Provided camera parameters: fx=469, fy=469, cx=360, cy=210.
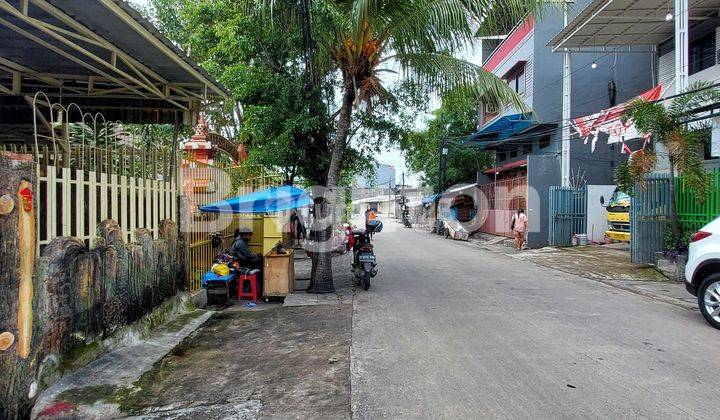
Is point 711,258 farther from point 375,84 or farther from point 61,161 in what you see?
point 61,161

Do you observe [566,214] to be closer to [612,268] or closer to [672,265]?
[612,268]

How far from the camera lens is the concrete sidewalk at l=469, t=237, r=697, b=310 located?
28.7 ft

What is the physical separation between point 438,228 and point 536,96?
444 inches

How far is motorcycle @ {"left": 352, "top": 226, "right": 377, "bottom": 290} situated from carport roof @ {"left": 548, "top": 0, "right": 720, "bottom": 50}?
34.5 ft

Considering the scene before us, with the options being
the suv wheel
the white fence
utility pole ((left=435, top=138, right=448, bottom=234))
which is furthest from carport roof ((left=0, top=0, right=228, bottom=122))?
utility pole ((left=435, top=138, right=448, bottom=234))

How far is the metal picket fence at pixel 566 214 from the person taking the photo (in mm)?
17188

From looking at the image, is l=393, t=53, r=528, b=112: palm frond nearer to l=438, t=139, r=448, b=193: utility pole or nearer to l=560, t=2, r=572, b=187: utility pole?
l=560, t=2, r=572, b=187: utility pole

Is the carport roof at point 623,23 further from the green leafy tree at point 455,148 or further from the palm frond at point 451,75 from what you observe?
the green leafy tree at point 455,148

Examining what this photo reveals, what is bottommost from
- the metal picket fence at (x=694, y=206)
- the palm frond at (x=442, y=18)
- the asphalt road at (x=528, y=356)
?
the asphalt road at (x=528, y=356)

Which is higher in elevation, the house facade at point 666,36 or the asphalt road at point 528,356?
the house facade at point 666,36

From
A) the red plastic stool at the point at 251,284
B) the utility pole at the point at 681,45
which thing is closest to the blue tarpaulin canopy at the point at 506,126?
the utility pole at the point at 681,45

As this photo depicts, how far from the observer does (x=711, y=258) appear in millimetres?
6250

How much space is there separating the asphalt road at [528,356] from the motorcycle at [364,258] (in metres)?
0.37

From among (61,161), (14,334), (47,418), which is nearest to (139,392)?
(47,418)
